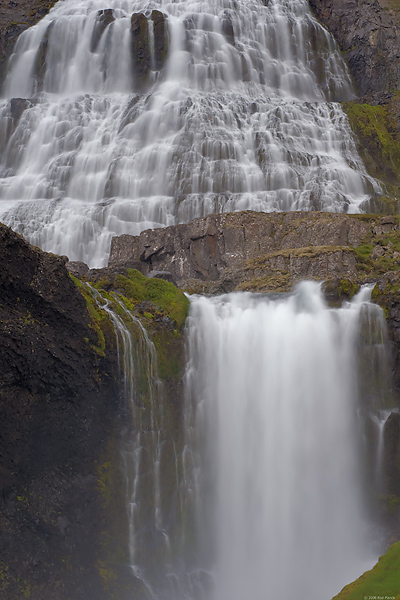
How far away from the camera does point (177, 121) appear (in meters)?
38.8

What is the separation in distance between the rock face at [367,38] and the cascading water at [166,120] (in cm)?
150

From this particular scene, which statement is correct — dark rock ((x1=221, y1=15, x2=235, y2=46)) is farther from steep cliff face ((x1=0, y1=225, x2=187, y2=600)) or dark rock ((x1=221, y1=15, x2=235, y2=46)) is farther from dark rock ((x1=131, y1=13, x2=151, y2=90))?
steep cliff face ((x1=0, y1=225, x2=187, y2=600))

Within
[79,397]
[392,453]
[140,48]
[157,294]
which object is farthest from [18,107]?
[392,453]

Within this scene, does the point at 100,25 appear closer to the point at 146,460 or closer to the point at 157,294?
the point at 157,294

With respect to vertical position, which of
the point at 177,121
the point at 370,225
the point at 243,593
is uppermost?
the point at 177,121

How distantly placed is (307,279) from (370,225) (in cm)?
585

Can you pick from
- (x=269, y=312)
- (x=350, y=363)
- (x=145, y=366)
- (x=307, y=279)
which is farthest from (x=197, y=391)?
(x=307, y=279)

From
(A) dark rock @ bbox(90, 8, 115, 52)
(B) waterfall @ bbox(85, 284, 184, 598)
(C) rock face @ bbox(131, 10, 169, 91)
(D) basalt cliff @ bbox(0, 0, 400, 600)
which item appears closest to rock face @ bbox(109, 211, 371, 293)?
(D) basalt cliff @ bbox(0, 0, 400, 600)

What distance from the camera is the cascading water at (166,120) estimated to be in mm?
31844

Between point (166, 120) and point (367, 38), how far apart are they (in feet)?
75.0

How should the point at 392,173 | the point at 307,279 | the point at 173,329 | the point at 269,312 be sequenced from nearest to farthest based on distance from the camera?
the point at 173,329
the point at 269,312
the point at 307,279
the point at 392,173

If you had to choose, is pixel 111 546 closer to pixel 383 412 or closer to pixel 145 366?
pixel 145 366

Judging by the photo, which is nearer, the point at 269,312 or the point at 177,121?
the point at 269,312

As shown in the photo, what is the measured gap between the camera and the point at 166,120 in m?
Result: 39.0
